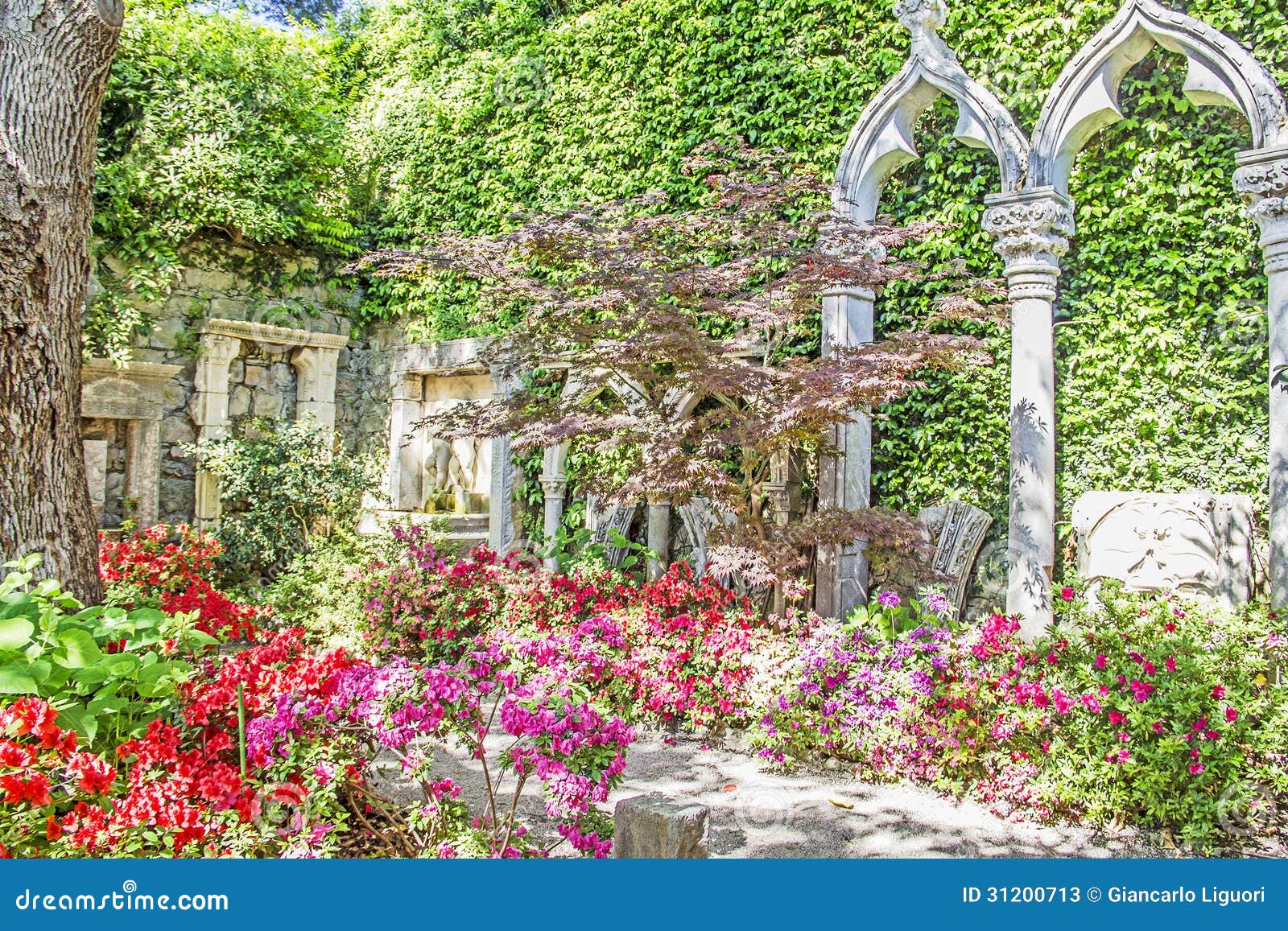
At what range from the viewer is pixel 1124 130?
5.00 m

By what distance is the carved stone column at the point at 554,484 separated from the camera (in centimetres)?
714

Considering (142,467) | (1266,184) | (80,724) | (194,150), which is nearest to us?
(80,724)

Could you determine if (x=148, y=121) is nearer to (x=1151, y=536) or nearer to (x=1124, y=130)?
(x=1124, y=130)

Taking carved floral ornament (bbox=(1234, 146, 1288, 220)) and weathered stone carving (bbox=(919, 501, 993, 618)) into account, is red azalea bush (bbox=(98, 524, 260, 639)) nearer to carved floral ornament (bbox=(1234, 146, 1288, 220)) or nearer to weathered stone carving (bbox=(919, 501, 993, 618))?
weathered stone carving (bbox=(919, 501, 993, 618))

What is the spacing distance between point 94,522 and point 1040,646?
3760 mm

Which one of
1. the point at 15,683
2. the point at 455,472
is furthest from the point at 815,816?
the point at 455,472

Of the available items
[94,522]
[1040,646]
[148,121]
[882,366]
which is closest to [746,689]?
[1040,646]

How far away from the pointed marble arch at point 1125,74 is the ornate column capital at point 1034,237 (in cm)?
15

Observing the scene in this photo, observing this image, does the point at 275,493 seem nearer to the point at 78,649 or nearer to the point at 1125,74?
the point at 78,649

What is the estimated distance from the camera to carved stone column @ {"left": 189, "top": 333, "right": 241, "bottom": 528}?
7.41 m

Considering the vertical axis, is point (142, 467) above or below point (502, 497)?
above

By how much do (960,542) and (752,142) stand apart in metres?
3.12

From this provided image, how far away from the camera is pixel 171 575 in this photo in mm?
6062

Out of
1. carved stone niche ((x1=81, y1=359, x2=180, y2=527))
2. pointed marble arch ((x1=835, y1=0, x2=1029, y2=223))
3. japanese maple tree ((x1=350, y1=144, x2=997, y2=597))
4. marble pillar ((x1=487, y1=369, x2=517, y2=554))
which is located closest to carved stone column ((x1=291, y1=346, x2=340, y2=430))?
carved stone niche ((x1=81, y1=359, x2=180, y2=527))
